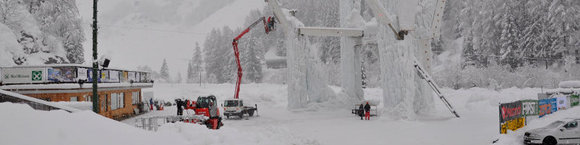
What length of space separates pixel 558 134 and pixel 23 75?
22724mm

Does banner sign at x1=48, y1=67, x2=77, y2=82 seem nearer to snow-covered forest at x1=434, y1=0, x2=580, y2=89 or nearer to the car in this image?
the car

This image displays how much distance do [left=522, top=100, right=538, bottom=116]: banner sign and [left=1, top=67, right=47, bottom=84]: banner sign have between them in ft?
71.1

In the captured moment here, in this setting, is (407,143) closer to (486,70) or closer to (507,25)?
(486,70)

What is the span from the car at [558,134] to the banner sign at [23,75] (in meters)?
20.9

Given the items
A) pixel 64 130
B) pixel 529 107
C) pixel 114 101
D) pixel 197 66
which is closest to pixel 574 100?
pixel 529 107

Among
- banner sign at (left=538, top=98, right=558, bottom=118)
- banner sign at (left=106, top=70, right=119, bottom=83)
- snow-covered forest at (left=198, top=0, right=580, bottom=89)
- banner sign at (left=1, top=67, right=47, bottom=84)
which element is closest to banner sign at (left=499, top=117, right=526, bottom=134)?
banner sign at (left=538, top=98, right=558, bottom=118)

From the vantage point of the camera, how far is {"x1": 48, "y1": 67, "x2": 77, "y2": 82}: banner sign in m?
19.9

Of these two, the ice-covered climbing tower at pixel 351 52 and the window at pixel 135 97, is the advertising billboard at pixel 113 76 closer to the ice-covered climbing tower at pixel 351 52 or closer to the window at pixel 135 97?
the window at pixel 135 97

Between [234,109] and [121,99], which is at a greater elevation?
[121,99]

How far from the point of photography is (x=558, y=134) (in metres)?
13.0

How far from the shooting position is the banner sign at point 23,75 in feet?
Answer: 64.8

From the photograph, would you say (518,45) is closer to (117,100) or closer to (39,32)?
(117,100)

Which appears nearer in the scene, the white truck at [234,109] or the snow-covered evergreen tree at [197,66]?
the white truck at [234,109]

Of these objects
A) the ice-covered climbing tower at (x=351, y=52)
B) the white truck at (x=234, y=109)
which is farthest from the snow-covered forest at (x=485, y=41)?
the white truck at (x=234, y=109)
